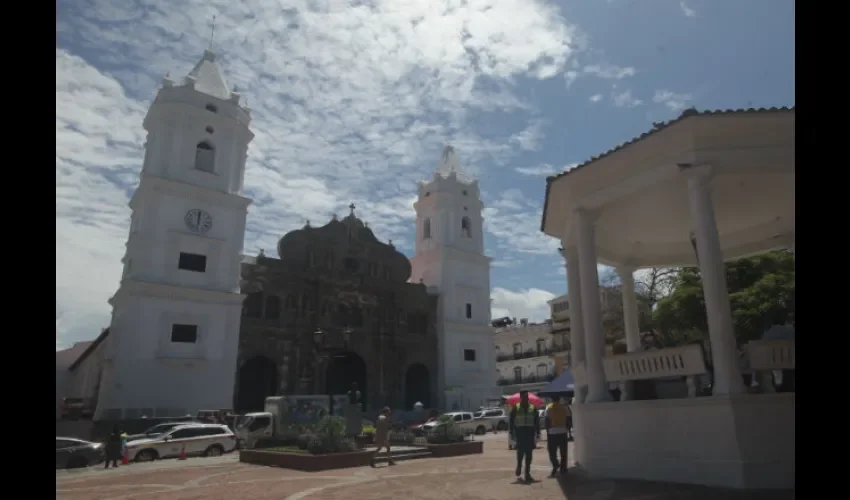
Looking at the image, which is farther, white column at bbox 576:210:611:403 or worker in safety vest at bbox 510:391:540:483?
worker in safety vest at bbox 510:391:540:483

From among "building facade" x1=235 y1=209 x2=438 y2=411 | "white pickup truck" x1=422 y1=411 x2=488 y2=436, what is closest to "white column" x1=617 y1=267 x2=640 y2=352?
"white pickup truck" x1=422 y1=411 x2=488 y2=436

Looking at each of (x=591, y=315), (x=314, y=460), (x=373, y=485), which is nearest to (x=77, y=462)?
(x=314, y=460)

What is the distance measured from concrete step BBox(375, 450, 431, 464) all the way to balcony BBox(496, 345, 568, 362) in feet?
128

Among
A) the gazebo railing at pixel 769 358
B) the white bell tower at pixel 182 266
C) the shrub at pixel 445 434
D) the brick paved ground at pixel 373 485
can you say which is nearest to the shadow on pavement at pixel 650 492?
the brick paved ground at pixel 373 485

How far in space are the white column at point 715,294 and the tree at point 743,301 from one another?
10.00 m

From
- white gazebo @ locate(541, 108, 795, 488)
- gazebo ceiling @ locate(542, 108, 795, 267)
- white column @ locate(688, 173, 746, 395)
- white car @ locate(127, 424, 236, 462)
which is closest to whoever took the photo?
white gazebo @ locate(541, 108, 795, 488)

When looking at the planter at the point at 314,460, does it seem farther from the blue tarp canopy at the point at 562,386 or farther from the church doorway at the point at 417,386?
the church doorway at the point at 417,386

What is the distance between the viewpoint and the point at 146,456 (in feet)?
71.1

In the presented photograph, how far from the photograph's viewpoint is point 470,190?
1939 inches

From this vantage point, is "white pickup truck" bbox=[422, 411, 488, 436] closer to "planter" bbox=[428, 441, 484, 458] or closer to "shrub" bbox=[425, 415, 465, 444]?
"shrub" bbox=[425, 415, 465, 444]

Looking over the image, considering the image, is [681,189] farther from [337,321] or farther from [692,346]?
[337,321]

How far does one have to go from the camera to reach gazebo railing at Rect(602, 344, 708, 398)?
8898 millimetres

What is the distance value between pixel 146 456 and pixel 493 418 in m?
20.5
